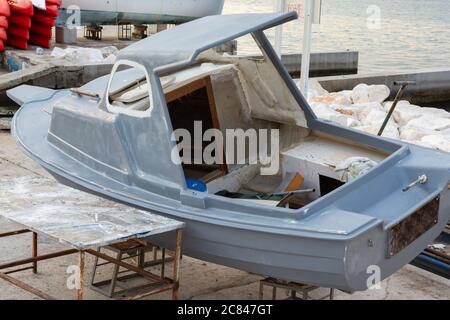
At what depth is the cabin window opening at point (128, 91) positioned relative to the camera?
585 cm

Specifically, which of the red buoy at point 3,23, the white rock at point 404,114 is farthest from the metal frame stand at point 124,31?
the white rock at point 404,114

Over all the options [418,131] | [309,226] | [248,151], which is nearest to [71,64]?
[418,131]

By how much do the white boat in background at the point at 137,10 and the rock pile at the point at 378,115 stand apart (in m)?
7.68

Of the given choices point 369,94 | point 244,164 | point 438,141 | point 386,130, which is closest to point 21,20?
point 369,94

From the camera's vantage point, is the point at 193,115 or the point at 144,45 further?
the point at 193,115

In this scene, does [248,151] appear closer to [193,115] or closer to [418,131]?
[193,115]

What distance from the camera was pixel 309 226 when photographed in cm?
480

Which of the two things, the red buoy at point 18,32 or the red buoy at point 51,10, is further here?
the red buoy at point 51,10

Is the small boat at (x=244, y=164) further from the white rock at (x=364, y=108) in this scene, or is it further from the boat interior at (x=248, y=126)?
the white rock at (x=364, y=108)

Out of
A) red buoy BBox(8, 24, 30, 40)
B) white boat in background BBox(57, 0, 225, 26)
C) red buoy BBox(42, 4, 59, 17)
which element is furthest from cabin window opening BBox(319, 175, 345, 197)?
white boat in background BBox(57, 0, 225, 26)

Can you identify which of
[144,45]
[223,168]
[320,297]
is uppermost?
[144,45]

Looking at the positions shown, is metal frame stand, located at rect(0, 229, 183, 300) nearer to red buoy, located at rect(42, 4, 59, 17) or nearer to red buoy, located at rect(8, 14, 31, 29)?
red buoy, located at rect(8, 14, 31, 29)
